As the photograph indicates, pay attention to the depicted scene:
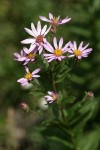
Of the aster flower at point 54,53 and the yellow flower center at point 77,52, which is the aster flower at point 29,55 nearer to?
the aster flower at point 54,53

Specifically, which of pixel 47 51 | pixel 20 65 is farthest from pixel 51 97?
pixel 20 65

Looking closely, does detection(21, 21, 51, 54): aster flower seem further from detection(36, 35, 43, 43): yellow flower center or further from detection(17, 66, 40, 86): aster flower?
detection(17, 66, 40, 86): aster flower

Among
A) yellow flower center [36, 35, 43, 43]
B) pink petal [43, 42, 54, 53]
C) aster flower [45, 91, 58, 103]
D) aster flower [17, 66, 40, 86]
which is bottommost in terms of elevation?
aster flower [45, 91, 58, 103]

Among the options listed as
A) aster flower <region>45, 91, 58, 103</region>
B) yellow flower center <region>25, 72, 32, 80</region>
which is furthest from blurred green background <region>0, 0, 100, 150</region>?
yellow flower center <region>25, 72, 32, 80</region>

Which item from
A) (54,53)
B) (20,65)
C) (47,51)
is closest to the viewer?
(54,53)

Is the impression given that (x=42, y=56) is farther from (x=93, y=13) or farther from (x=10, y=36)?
(x=10, y=36)

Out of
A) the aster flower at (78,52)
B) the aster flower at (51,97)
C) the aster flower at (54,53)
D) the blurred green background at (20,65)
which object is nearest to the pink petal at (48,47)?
the aster flower at (54,53)

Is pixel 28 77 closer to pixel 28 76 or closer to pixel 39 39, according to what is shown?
pixel 28 76

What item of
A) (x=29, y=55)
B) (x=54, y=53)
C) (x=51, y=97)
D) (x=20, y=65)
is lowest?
(x=51, y=97)
